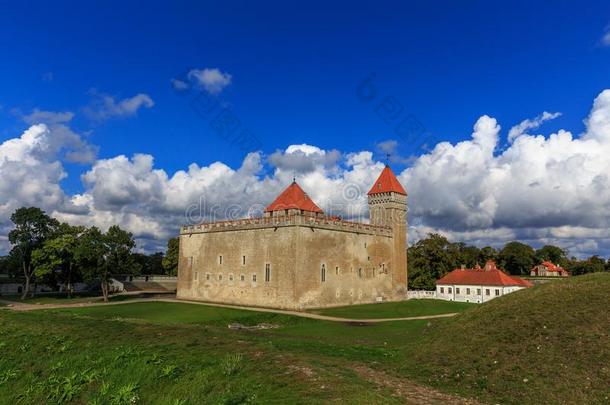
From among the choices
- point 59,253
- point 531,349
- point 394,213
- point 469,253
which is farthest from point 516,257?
point 531,349

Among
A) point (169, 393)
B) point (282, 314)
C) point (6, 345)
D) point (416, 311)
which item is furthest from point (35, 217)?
point (169, 393)

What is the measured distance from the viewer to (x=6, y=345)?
18703 mm


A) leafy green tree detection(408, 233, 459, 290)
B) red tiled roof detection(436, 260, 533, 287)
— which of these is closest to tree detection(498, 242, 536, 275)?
leafy green tree detection(408, 233, 459, 290)

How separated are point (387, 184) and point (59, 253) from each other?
38.5 meters

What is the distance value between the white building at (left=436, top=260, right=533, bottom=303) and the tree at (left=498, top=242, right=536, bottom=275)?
47.4 meters

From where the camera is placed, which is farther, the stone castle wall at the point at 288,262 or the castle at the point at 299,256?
the castle at the point at 299,256

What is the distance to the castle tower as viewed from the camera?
53719 millimetres

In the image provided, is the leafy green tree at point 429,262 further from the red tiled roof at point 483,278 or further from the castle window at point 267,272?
the castle window at point 267,272

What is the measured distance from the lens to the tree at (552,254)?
124m

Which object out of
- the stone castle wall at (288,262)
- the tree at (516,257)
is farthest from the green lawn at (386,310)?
the tree at (516,257)

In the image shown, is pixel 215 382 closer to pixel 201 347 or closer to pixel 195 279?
pixel 201 347

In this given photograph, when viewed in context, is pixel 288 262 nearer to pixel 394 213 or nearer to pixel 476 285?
pixel 394 213

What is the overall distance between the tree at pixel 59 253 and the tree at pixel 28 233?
1393 mm

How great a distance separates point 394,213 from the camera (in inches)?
2120
